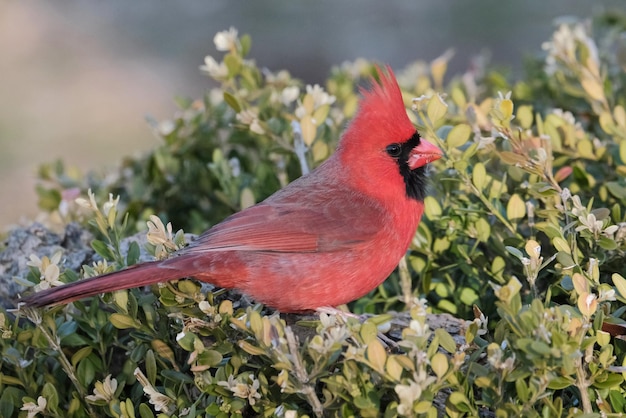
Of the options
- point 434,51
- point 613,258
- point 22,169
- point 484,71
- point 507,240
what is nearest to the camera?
point 613,258

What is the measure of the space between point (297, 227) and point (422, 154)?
0.44 metres

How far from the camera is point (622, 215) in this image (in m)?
2.32

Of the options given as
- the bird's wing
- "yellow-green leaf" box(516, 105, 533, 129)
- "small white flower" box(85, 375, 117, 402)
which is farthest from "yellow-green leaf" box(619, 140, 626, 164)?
"small white flower" box(85, 375, 117, 402)

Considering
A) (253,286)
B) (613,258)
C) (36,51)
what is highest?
(36,51)

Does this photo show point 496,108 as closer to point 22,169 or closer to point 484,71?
point 484,71

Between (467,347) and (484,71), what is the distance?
2453 millimetres

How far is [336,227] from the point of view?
7.77 feet

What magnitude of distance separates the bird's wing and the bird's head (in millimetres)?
116

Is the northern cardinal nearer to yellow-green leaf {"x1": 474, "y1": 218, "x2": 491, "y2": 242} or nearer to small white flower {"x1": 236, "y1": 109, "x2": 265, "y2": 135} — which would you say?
yellow-green leaf {"x1": 474, "y1": 218, "x2": 491, "y2": 242}

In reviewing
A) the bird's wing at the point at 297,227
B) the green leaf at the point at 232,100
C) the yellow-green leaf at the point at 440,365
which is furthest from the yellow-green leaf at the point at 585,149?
the yellow-green leaf at the point at 440,365

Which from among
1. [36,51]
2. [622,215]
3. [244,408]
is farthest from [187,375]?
[36,51]

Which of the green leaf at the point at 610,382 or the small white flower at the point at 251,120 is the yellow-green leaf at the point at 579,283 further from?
the small white flower at the point at 251,120

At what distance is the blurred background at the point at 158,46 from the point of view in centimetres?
666

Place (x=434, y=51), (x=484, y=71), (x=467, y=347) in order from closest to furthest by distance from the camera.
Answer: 1. (x=467, y=347)
2. (x=484, y=71)
3. (x=434, y=51)
